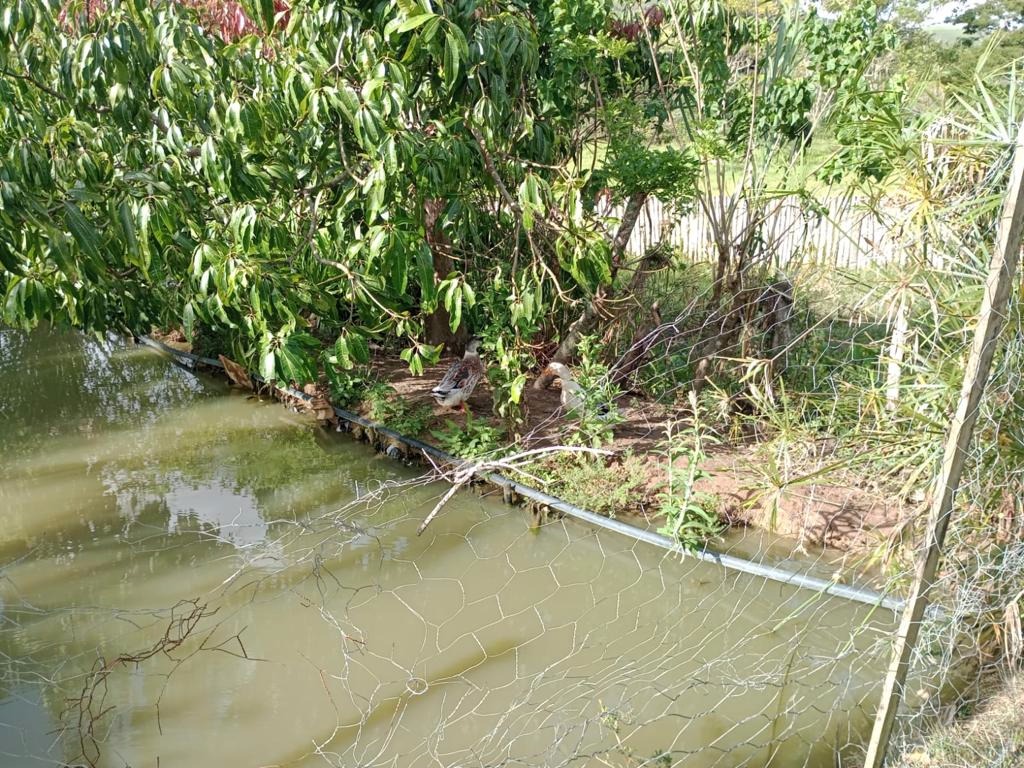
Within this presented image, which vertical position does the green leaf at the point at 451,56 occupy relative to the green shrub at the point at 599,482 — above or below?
above

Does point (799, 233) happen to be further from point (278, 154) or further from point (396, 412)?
point (278, 154)

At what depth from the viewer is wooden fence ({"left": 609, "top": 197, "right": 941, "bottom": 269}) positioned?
2.95 m

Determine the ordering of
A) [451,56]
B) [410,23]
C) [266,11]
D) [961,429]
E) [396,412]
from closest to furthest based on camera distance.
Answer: [961,429] < [410,23] < [451,56] < [266,11] < [396,412]

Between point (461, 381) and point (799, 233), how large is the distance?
97.6 inches

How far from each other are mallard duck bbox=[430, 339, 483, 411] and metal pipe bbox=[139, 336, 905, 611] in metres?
0.33

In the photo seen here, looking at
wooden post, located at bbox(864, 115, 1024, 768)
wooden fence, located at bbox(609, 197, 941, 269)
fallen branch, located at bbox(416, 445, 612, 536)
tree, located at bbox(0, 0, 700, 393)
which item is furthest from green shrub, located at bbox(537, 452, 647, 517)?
wooden post, located at bbox(864, 115, 1024, 768)

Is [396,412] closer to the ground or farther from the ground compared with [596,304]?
closer to the ground

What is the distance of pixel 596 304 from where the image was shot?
14.0ft

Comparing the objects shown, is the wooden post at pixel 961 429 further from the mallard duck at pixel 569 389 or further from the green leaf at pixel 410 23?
the mallard duck at pixel 569 389

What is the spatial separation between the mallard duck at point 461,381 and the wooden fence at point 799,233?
3.81ft

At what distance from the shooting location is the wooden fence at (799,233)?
295cm

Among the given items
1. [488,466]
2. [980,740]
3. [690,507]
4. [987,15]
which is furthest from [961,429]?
[987,15]

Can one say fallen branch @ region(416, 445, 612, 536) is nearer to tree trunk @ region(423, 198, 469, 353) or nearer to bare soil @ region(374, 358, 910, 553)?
bare soil @ region(374, 358, 910, 553)

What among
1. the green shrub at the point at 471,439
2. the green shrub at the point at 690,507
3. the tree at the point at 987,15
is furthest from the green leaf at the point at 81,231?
the tree at the point at 987,15
